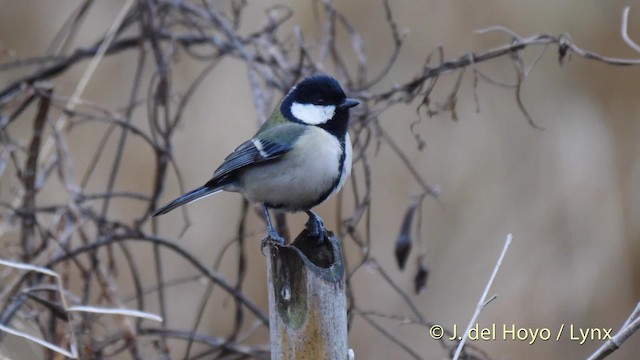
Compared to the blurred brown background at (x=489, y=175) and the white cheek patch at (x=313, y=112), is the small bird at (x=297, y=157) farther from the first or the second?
the blurred brown background at (x=489, y=175)

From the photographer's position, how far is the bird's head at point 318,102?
293 cm

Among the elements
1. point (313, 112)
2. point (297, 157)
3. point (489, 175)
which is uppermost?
point (313, 112)

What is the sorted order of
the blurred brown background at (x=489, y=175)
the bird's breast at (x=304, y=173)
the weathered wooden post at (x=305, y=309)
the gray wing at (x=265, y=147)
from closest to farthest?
the weathered wooden post at (x=305, y=309)
the bird's breast at (x=304, y=173)
the gray wing at (x=265, y=147)
the blurred brown background at (x=489, y=175)

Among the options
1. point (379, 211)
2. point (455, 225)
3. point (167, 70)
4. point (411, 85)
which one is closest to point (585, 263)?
point (455, 225)

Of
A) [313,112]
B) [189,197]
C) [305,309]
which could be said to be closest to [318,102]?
[313,112]

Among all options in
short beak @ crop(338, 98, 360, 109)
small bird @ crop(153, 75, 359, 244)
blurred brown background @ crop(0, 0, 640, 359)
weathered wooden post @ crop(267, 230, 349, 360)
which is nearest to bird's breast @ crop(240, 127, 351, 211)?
small bird @ crop(153, 75, 359, 244)

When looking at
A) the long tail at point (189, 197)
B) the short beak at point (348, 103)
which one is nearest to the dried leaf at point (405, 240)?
the short beak at point (348, 103)

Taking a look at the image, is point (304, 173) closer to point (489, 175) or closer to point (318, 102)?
point (318, 102)

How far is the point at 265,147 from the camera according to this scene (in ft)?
9.80

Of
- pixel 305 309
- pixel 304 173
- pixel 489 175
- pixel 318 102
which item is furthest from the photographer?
pixel 489 175

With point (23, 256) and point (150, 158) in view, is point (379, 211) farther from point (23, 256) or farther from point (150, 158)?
point (23, 256)

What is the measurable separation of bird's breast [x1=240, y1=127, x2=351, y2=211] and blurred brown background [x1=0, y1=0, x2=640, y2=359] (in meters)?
1.62

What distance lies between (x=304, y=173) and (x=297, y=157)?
0.07 metres

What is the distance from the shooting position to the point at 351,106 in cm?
292
